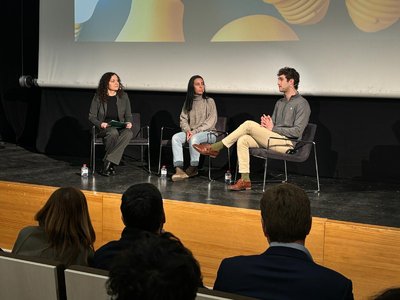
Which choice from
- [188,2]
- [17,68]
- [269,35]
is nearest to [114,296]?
[269,35]

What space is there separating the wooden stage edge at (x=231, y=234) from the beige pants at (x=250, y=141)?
1343mm

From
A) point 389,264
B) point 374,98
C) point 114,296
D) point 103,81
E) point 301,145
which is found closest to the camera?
point 114,296

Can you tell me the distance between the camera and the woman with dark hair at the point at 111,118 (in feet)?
17.4

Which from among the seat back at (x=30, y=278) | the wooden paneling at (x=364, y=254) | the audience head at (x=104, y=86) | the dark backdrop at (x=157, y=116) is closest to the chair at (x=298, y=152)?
the dark backdrop at (x=157, y=116)

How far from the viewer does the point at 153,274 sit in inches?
37.0

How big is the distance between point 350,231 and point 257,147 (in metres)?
1.84

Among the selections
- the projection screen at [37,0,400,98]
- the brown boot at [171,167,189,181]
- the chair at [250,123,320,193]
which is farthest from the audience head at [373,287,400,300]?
the projection screen at [37,0,400,98]

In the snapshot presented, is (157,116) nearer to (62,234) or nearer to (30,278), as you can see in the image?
(62,234)

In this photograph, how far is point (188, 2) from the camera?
226 inches

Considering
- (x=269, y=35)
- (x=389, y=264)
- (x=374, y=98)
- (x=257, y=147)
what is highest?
(x=269, y=35)

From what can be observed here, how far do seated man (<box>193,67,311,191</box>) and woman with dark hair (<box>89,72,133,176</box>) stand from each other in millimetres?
862

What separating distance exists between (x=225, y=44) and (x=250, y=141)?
1335 mm

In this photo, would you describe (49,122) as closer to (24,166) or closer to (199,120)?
(24,166)

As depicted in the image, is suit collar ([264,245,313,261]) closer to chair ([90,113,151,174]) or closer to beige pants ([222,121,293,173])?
beige pants ([222,121,293,173])
